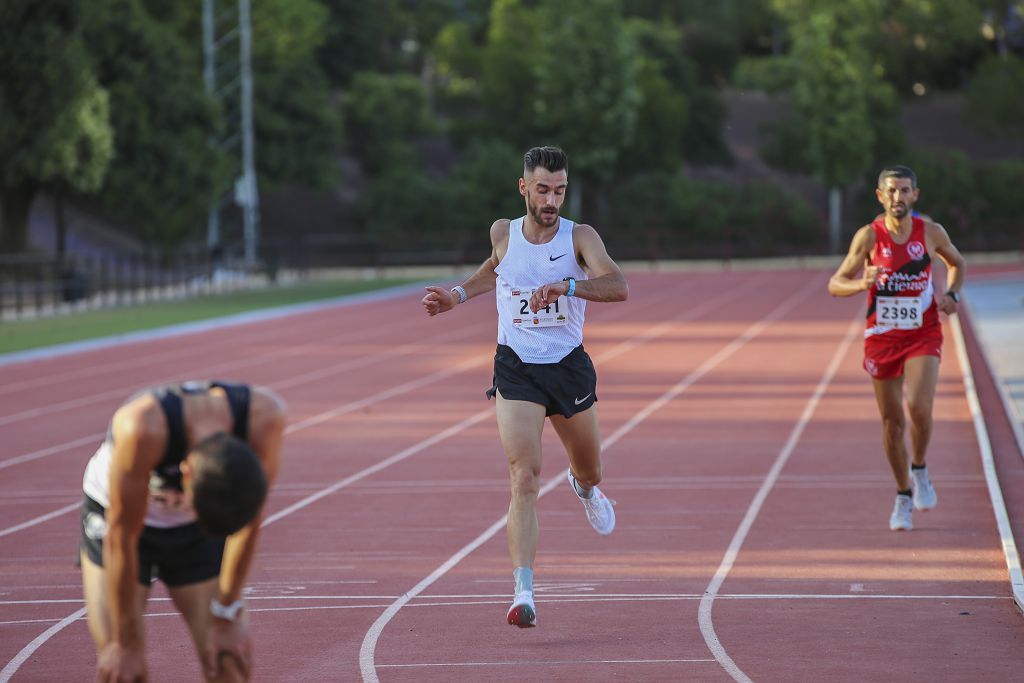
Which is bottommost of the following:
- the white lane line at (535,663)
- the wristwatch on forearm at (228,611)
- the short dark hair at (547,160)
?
the white lane line at (535,663)

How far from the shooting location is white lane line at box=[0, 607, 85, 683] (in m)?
6.89

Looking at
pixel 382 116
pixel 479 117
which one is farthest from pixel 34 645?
pixel 479 117

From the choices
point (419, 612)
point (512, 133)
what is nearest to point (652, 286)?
point (512, 133)

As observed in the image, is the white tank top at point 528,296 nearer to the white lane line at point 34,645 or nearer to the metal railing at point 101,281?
the white lane line at point 34,645

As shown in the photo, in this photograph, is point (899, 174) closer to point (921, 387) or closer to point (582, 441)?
point (921, 387)

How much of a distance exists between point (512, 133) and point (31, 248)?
81.6 ft

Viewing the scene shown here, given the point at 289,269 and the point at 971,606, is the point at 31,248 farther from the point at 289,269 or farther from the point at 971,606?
the point at 971,606

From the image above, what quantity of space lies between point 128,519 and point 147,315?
30.0 metres

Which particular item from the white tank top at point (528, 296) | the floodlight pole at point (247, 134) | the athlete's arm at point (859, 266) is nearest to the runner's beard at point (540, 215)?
the white tank top at point (528, 296)

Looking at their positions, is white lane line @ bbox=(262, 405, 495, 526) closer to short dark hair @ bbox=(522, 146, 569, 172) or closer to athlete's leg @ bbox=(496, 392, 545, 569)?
athlete's leg @ bbox=(496, 392, 545, 569)

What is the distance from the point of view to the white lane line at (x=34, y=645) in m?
6.89

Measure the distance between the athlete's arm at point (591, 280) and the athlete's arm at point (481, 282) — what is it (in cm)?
33

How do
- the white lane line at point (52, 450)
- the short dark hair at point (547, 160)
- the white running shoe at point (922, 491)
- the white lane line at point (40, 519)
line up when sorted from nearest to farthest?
the short dark hair at point (547, 160)
the white running shoe at point (922, 491)
the white lane line at point (40, 519)
the white lane line at point (52, 450)

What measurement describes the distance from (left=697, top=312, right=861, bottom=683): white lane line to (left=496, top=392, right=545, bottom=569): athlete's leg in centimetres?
87
